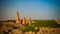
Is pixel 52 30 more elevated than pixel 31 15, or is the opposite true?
pixel 31 15

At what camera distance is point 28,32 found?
7.92ft

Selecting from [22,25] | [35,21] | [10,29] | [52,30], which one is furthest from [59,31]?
[10,29]

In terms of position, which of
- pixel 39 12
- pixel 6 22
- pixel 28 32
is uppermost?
pixel 39 12

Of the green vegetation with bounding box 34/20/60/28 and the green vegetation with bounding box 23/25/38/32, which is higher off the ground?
the green vegetation with bounding box 34/20/60/28

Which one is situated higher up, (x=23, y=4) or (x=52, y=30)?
Result: (x=23, y=4)

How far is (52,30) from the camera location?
2.44 m

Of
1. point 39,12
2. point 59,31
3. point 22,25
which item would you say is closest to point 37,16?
point 39,12

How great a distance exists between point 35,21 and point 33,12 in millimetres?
169

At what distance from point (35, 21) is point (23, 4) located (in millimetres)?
373

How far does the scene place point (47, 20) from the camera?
8.08 ft

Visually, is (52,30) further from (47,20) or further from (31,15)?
(31,15)

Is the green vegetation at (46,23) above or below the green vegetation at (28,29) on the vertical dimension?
above

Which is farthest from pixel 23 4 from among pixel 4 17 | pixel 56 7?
pixel 56 7

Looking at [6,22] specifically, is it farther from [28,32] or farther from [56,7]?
[56,7]
